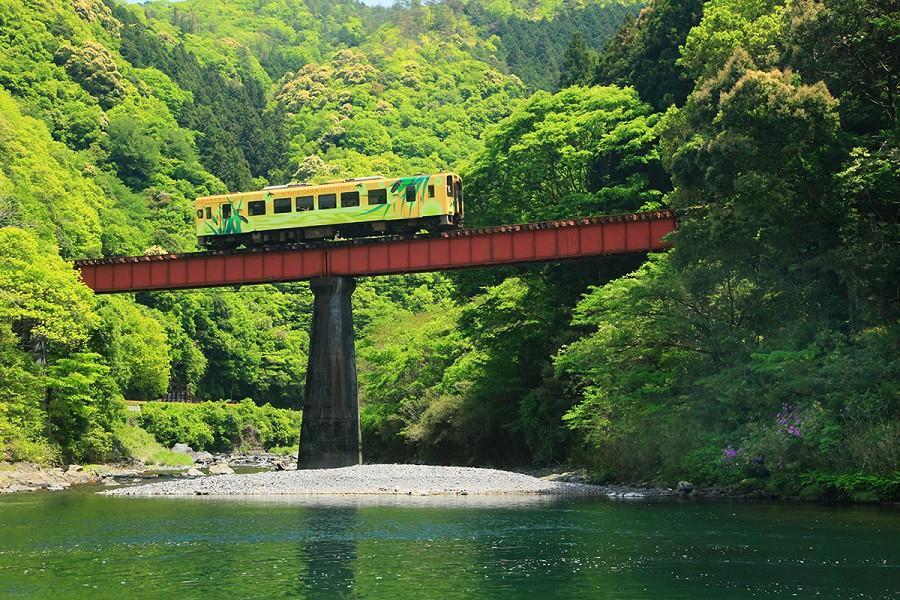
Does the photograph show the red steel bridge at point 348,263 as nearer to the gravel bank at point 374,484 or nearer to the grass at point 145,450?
the gravel bank at point 374,484

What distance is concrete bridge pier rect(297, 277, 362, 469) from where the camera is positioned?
55.4 meters

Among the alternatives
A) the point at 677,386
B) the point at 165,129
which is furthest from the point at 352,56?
the point at 677,386

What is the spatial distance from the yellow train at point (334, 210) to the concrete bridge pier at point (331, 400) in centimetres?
479

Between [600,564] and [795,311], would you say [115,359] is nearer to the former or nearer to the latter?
[795,311]

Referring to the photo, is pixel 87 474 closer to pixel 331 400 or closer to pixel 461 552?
pixel 331 400

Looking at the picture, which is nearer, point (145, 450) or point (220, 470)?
point (220, 470)

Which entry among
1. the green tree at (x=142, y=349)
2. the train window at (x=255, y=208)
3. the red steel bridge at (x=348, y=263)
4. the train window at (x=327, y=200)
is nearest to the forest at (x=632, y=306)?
the green tree at (x=142, y=349)

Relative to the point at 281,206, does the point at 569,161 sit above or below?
above

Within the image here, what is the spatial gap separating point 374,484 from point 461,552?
21348 millimetres

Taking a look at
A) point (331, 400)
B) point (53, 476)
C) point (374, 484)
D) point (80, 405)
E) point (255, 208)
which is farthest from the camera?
point (80, 405)

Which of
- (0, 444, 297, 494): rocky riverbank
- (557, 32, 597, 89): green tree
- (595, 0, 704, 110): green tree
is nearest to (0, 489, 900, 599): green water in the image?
(0, 444, 297, 494): rocky riverbank

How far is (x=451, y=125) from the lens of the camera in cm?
16875

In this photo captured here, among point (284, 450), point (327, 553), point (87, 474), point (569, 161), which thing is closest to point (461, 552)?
point (327, 553)

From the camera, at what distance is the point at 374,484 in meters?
48.9
